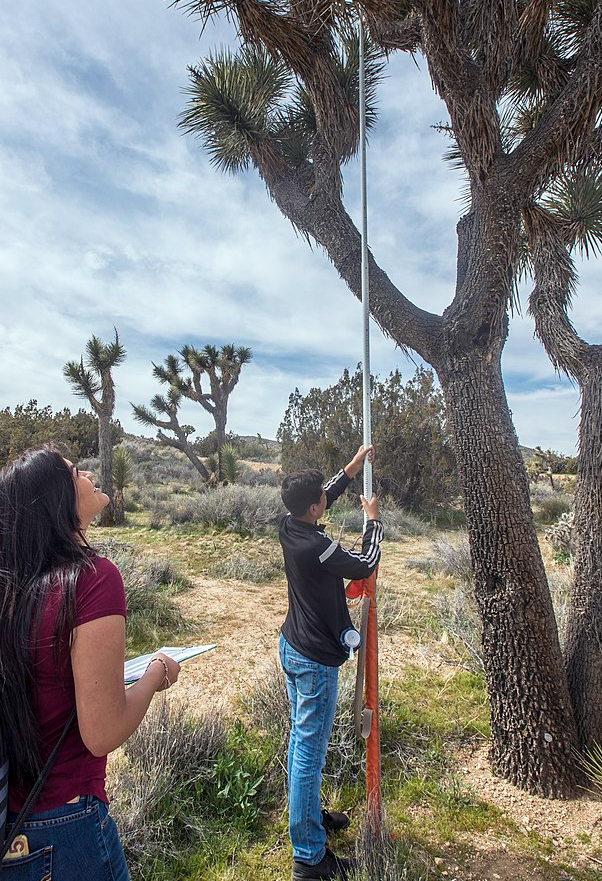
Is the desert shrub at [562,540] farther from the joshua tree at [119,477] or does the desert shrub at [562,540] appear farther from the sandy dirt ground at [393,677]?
the joshua tree at [119,477]

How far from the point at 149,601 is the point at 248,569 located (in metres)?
2.10

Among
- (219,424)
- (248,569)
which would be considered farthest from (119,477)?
(248,569)

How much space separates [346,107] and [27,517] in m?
4.24

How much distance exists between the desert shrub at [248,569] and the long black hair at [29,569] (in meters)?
6.76

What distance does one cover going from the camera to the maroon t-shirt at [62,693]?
47.3 inches

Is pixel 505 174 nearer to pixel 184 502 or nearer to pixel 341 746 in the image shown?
pixel 341 746

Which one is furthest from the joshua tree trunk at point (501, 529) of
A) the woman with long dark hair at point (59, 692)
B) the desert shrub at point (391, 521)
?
the desert shrub at point (391, 521)

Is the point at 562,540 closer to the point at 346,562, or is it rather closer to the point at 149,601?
the point at 149,601

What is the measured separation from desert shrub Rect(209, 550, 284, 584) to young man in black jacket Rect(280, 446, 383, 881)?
18.6 feet

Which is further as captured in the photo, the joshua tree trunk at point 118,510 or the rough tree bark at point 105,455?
the rough tree bark at point 105,455

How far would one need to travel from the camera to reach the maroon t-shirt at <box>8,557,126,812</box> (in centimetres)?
120

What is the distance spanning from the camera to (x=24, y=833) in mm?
1184

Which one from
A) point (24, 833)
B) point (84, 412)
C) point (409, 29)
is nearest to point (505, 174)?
point (409, 29)

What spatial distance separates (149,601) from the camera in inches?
246
